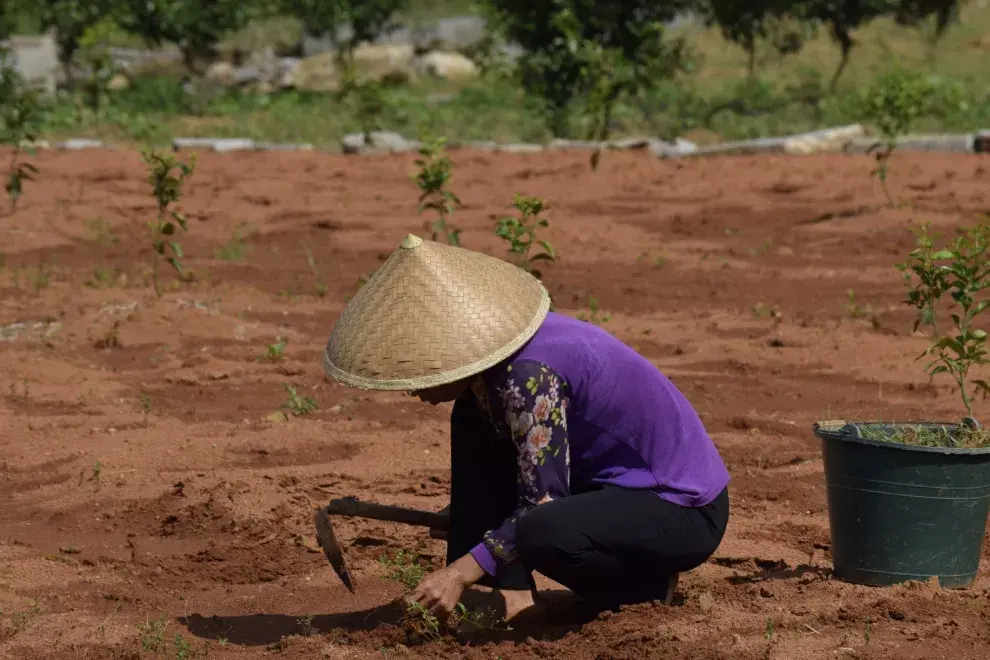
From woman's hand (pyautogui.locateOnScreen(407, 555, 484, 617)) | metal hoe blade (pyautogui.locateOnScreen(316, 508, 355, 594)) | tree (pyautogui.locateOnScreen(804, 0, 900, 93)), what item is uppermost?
Result: woman's hand (pyautogui.locateOnScreen(407, 555, 484, 617))

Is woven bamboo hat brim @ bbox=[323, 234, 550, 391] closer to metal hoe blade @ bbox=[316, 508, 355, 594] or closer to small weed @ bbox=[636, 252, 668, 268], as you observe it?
metal hoe blade @ bbox=[316, 508, 355, 594]

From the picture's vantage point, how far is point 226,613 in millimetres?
3879

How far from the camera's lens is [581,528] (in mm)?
3215

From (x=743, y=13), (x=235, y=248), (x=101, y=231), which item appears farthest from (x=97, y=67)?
(x=235, y=248)

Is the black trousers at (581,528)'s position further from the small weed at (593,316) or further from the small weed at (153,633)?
the small weed at (593,316)

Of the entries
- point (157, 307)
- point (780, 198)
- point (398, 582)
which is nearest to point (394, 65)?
point (780, 198)

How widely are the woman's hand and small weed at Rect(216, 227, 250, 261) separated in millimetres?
6968

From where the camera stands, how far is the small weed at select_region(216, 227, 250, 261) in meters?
9.86

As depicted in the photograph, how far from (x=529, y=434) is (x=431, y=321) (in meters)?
0.35

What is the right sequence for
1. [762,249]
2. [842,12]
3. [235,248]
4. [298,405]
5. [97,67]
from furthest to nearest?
[842,12] → [97,67] → [235,248] → [762,249] → [298,405]

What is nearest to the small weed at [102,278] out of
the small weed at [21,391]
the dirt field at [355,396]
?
the dirt field at [355,396]

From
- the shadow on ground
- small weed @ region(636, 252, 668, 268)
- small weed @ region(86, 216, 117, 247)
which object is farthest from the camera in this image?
small weed @ region(86, 216, 117, 247)

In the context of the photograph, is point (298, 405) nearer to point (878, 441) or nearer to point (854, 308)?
point (878, 441)

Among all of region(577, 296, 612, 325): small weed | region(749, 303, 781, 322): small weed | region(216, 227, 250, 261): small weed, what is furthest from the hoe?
region(216, 227, 250, 261): small weed
